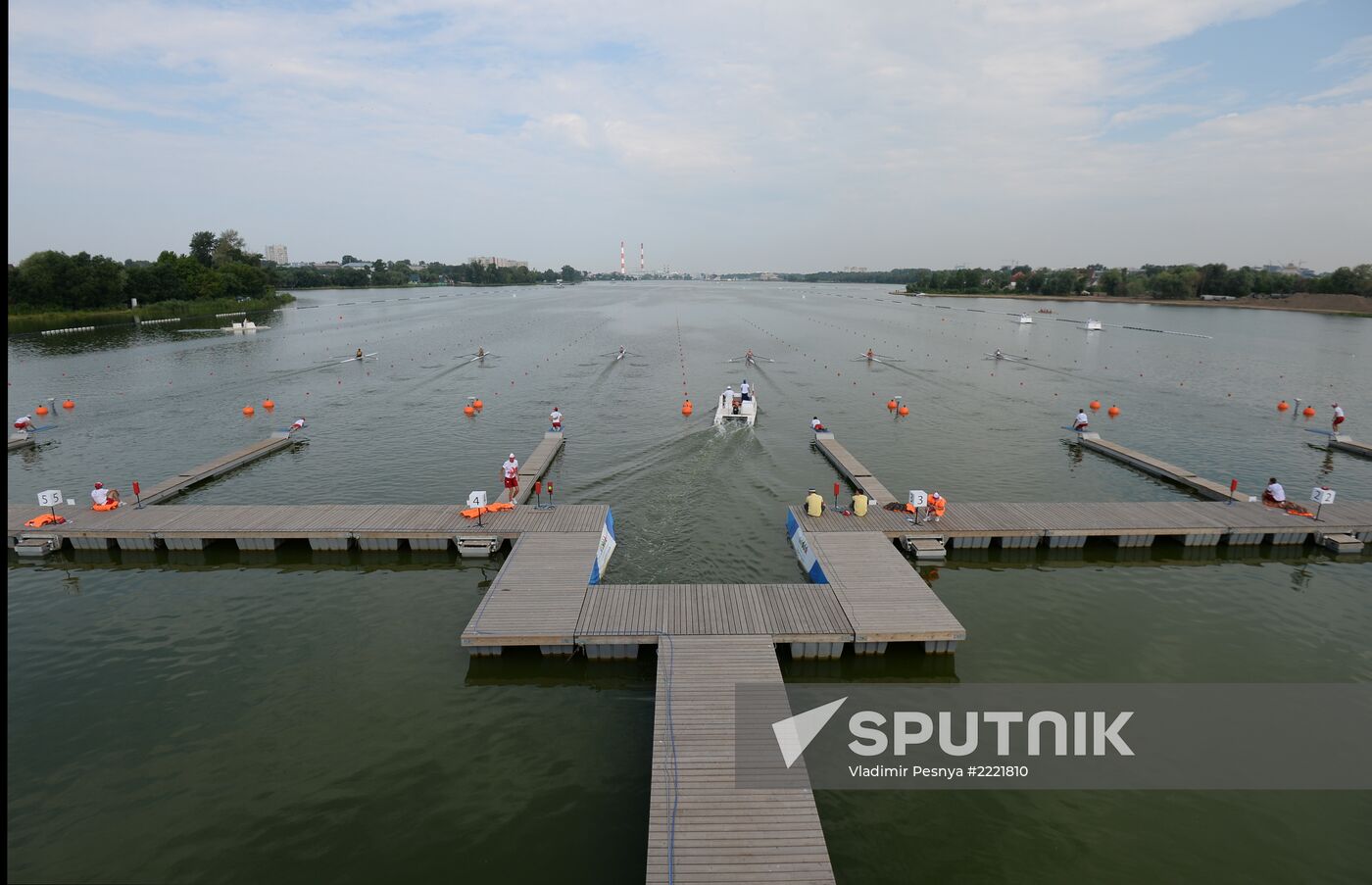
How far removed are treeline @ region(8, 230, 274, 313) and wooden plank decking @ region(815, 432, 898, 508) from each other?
12266 centimetres

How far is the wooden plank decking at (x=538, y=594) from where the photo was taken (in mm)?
20391

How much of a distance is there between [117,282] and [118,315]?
30.3ft

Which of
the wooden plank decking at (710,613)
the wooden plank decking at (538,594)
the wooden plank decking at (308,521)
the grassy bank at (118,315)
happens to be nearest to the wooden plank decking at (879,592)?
the wooden plank decking at (710,613)

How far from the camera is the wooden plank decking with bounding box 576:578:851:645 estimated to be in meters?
20.4

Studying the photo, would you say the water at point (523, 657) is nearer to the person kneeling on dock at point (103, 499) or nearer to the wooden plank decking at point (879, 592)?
the wooden plank decking at point (879, 592)

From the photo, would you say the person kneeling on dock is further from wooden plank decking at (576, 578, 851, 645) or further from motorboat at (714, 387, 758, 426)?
motorboat at (714, 387, 758, 426)

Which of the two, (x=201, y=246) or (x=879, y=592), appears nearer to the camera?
(x=879, y=592)

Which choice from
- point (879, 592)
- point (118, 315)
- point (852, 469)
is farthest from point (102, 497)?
point (118, 315)

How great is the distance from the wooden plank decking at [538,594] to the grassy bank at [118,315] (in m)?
91.8

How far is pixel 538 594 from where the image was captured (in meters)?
22.5

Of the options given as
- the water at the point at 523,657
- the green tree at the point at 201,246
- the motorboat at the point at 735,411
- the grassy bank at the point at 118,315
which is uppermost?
the green tree at the point at 201,246

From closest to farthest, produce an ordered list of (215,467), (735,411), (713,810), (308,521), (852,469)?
1. (713,810)
2. (308,521)
3. (852,469)
4. (215,467)
5. (735,411)

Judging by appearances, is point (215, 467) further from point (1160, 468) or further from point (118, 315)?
point (118, 315)

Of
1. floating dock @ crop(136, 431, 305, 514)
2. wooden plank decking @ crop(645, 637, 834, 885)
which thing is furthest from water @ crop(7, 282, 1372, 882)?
wooden plank decking @ crop(645, 637, 834, 885)
